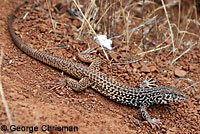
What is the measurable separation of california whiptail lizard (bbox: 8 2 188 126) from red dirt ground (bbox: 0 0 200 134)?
20 cm

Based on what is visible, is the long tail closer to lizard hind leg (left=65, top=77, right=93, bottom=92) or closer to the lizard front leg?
lizard hind leg (left=65, top=77, right=93, bottom=92)

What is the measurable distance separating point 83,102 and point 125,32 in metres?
2.73

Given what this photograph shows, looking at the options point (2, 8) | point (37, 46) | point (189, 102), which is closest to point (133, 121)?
point (189, 102)

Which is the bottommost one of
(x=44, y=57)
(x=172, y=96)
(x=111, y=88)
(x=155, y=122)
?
(x=155, y=122)

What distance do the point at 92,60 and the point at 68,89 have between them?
43.9 inches

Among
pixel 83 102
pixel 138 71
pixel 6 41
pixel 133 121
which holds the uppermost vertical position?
pixel 6 41

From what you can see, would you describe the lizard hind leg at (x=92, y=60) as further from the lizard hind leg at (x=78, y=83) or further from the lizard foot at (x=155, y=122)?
the lizard foot at (x=155, y=122)

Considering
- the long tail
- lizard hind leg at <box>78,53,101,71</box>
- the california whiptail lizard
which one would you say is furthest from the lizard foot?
the long tail

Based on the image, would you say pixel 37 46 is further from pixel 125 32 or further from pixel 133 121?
pixel 133 121

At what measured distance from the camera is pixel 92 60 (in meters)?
6.42

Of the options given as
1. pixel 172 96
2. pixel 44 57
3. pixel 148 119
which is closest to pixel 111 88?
pixel 148 119

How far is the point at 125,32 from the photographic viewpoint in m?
7.16

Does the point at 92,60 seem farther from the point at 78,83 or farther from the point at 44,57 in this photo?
the point at 44,57

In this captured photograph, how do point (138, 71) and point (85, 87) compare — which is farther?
point (138, 71)
